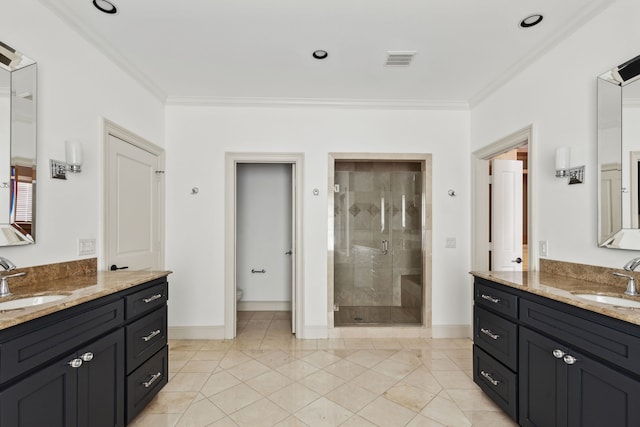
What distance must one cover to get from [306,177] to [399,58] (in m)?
1.51

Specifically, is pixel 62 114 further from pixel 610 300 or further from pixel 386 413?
pixel 610 300

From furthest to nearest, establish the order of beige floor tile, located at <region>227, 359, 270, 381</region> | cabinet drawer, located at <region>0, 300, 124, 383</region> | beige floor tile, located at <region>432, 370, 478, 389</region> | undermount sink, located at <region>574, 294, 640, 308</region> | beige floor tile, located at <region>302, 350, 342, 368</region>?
beige floor tile, located at <region>302, 350, 342, 368</region>
beige floor tile, located at <region>227, 359, 270, 381</region>
beige floor tile, located at <region>432, 370, 478, 389</region>
undermount sink, located at <region>574, 294, 640, 308</region>
cabinet drawer, located at <region>0, 300, 124, 383</region>

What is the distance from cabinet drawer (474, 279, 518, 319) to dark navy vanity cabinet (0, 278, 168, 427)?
237cm

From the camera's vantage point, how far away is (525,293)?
69.2 inches

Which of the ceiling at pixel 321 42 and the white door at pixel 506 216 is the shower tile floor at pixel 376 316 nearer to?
the white door at pixel 506 216

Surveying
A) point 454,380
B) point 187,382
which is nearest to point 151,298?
point 187,382

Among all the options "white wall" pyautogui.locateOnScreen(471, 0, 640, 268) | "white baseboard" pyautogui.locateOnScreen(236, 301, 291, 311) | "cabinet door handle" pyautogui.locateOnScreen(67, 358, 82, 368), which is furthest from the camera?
"white baseboard" pyautogui.locateOnScreen(236, 301, 291, 311)

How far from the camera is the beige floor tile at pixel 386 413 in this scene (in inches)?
77.0

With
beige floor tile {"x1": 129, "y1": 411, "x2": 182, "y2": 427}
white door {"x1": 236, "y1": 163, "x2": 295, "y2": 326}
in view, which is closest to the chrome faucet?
beige floor tile {"x1": 129, "y1": 411, "x2": 182, "y2": 427}

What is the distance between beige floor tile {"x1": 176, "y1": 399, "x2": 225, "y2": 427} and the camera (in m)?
1.93

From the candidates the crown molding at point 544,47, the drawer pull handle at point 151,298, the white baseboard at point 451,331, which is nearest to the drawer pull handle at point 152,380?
the drawer pull handle at point 151,298

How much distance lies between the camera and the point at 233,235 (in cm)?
336

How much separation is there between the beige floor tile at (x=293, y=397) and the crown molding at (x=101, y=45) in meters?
3.00

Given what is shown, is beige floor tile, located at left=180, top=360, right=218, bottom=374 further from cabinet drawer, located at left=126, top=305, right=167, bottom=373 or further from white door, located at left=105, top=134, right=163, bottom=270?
white door, located at left=105, top=134, right=163, bottom=270
